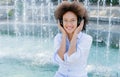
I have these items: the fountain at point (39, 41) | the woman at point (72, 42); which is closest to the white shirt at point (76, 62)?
the woman at point (72, 42)

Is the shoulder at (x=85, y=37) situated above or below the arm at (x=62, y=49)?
above

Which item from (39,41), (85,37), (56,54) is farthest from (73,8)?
(39,41)

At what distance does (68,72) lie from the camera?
6.92 ft

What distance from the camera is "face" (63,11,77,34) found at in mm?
2139

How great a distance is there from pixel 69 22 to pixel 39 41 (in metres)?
6.84

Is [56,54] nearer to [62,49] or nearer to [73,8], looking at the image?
[62,49]

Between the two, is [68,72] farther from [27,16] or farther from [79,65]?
[27,16]

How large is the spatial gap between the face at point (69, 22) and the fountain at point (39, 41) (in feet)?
10.8

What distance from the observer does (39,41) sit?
353 inches

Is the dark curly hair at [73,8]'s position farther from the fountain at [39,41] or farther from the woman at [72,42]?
the fountain at [39,41]

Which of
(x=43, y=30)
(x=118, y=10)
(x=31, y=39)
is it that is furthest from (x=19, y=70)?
(x=118, y=10)

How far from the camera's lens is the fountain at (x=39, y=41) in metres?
5.81

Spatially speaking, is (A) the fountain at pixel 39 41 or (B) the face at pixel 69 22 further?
(A) the fountain at pixel 39 41

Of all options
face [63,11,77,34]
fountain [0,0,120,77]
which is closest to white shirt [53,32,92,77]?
face [63,11,77,34]
